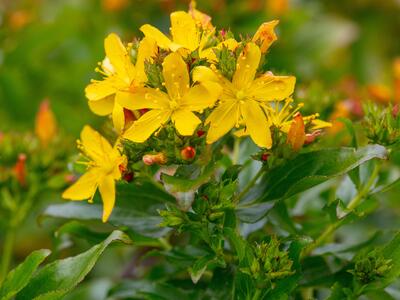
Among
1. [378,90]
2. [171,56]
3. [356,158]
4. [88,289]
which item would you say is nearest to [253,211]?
[356,158]

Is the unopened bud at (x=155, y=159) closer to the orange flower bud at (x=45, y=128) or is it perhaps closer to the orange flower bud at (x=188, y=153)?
the orange flower bud at (x=188, y=153)

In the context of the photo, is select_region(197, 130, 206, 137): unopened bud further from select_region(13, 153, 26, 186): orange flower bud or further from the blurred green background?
the blurred green background

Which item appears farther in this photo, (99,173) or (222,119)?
(99,173)

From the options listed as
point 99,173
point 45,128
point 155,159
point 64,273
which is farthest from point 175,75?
point 45,128

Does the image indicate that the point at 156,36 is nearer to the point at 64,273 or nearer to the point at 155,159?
the point at 155,159

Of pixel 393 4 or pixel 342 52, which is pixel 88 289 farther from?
pixel 393 4

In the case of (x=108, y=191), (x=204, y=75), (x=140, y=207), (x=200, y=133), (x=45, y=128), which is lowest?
(x=45, y=128)

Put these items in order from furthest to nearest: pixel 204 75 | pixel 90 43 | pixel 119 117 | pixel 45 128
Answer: pixel 90 43 < pixel 45 128 < pixel 119 117 < pixel 204 75
